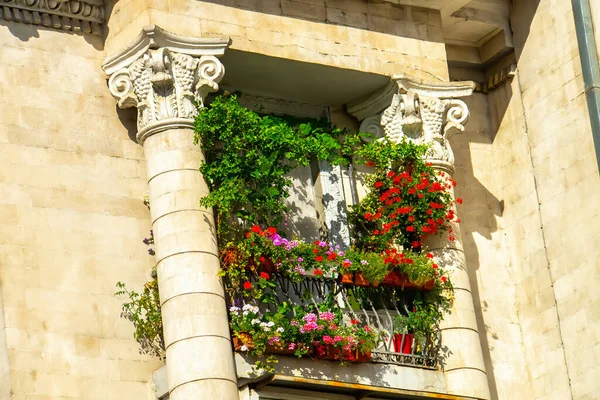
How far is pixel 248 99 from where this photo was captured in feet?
74.5

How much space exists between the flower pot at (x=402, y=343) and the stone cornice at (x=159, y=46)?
3842mm

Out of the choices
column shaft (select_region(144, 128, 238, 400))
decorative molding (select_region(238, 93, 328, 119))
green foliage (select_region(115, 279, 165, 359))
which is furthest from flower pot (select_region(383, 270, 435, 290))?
green foliage (select_region(115, 279, 165, 359))

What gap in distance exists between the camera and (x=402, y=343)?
2169 centimetres

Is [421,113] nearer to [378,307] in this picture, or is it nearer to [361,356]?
[378,307]

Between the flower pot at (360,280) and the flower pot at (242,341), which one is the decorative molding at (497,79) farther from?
the flower pot at (242,341)

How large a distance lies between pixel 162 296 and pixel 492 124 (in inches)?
237

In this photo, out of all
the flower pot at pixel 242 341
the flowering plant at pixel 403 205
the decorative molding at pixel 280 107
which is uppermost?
the decorative molding at pixel 280 107

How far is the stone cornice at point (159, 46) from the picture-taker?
69.2 ft

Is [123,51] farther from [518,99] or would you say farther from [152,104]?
[518,99]

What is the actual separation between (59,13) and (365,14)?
380cm

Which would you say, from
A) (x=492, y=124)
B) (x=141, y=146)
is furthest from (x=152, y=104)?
(x=492, y=124)

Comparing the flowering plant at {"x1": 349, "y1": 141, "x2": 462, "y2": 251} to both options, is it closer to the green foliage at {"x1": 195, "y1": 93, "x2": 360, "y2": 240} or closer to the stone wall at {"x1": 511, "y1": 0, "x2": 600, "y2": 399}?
the green foliage at {"x1": 195, "y1": 93, "x2": 360, "y2": 240}

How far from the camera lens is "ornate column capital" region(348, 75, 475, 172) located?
22734 millimetres

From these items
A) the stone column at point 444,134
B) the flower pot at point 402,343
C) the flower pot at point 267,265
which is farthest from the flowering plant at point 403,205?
the flower pot at point 267,265
